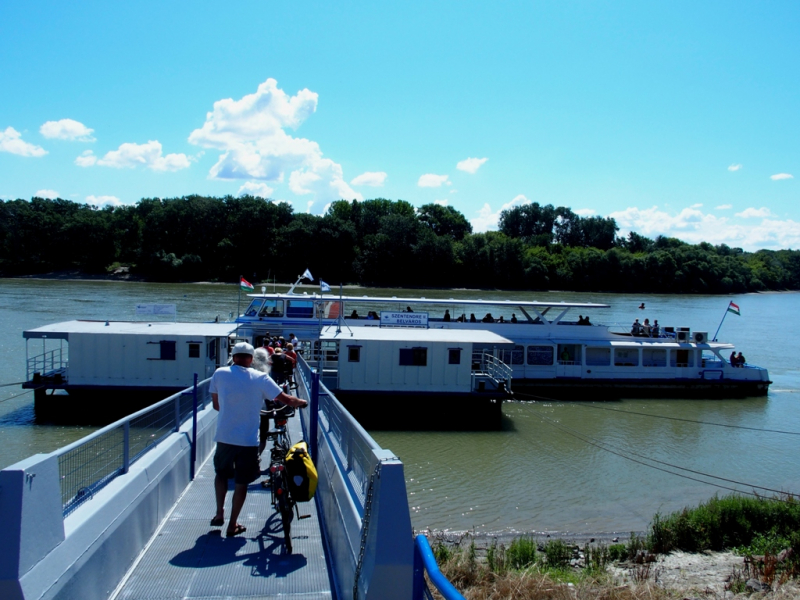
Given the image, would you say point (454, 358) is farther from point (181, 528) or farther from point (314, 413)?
point (181, 528)

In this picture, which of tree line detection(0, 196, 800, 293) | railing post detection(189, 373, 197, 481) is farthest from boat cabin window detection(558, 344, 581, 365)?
tree line detection(0, 196, 800, 293)

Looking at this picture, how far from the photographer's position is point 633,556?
11.6 metres

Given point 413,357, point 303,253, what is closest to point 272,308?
point 413,357

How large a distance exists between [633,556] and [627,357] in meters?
20.8

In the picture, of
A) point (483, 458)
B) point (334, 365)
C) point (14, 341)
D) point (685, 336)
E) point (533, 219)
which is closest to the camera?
point (483, 458)

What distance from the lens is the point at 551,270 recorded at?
11244 cm

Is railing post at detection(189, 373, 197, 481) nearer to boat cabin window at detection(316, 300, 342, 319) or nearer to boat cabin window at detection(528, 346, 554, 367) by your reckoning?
boat cabin window at detection(316, 300, 342, 319)

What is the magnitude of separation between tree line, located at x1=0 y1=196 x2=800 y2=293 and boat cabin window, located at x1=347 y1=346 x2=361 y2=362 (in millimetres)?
79003

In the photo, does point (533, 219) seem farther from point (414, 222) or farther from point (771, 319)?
point (771, 319)

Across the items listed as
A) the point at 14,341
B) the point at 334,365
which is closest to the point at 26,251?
the point at 14,341

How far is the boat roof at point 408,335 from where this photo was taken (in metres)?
23.6

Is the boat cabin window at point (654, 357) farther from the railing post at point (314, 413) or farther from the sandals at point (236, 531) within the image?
the sandals at point (236, 531)

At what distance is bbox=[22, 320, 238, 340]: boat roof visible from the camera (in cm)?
2227

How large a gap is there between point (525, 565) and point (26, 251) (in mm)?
119275
